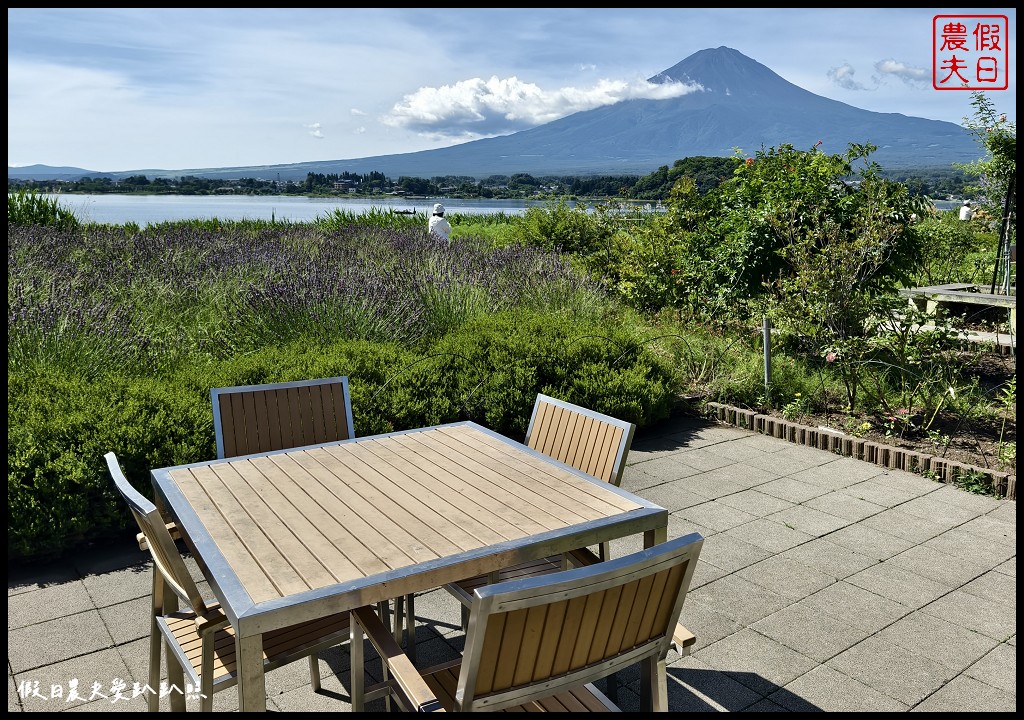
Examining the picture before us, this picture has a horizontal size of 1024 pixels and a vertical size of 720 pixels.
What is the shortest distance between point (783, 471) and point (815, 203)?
372cm

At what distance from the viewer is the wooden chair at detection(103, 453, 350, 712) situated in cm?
218

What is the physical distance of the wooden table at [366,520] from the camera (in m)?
2.00

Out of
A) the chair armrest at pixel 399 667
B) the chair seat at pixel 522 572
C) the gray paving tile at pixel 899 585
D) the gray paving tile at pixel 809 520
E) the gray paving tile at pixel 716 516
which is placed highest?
the chair armrest at pixel 399 667

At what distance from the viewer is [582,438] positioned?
3221 millimetres

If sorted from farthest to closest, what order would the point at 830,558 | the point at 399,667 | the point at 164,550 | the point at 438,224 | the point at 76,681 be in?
the point at 438,224 → the point at 830,558 → the point at 76,681 → the point at 164,550 → the point at 399,667

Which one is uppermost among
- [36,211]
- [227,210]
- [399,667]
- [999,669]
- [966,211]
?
[227,210]

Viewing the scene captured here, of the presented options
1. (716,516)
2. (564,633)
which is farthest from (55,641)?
(716,516)

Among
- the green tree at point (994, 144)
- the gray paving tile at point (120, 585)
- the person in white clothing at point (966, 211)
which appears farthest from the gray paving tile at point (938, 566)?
the person in white clothing at point (966, 211)

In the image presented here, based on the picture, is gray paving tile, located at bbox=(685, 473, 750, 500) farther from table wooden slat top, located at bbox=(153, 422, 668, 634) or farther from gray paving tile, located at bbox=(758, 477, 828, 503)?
table wooden slat top, located at bbox=(153, 422, 668, 634)

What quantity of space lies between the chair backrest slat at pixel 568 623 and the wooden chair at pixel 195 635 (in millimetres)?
791

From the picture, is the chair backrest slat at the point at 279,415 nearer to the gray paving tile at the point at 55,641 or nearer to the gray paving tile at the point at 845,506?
the gray paving tile at the point at 55,641

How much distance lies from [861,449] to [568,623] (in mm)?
4159

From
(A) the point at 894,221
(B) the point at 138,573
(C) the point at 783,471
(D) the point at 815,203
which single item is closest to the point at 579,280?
(D) the point at 815,203

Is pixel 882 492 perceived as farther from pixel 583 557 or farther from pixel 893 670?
pixel 583 557
